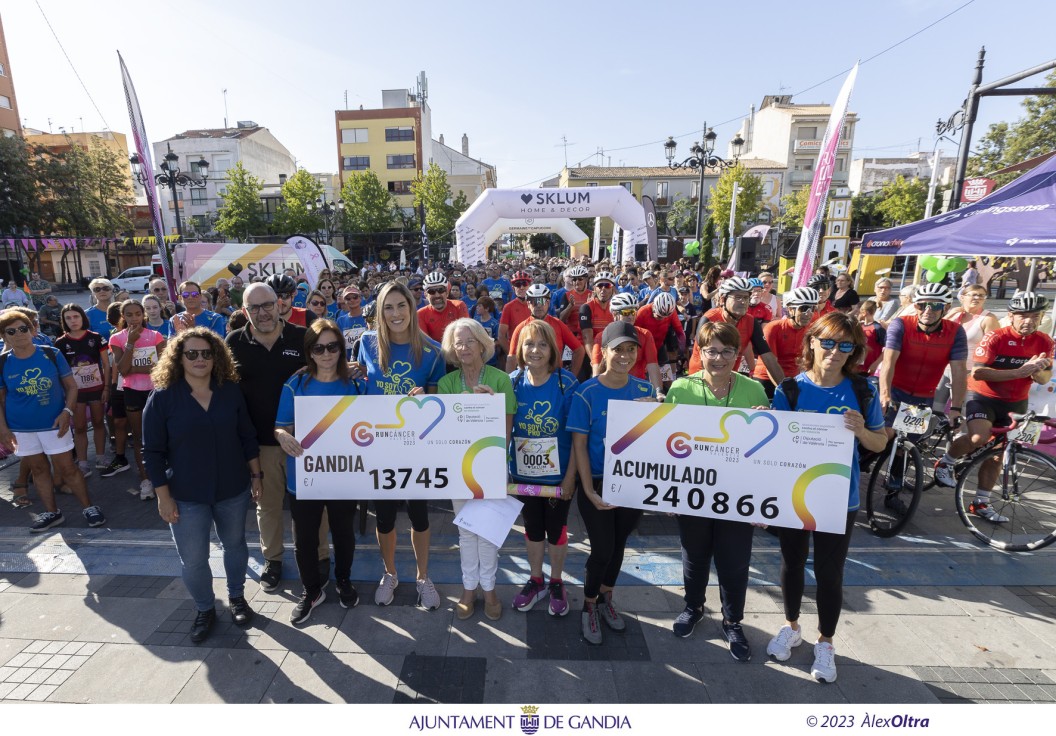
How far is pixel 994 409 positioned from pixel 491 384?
15.3ft

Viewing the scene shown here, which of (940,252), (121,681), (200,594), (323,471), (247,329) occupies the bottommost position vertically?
(121,681)

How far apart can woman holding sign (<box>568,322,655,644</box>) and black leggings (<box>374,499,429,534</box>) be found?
1.12m

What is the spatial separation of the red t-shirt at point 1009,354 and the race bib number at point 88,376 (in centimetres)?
877

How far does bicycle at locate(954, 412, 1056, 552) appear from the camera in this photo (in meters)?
4.30

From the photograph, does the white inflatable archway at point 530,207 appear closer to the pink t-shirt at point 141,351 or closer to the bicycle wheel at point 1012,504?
the pink t-shirt at point 141,351

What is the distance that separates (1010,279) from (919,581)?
28.1 m

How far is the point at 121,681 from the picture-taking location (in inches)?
118

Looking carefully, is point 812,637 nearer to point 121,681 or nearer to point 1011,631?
point 1011,631

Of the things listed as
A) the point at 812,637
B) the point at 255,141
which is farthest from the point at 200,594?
the point at 255,141

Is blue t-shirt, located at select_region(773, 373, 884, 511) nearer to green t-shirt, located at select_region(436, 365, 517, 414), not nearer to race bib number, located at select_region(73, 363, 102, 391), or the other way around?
green t-shirt, located at select_region(436, 365, 517, 414)

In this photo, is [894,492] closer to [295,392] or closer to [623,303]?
[623,303]

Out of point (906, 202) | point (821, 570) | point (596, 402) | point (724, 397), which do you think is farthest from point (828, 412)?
point (906, 202)

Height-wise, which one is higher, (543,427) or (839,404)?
(839,404)

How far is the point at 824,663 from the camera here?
2.97 metres
